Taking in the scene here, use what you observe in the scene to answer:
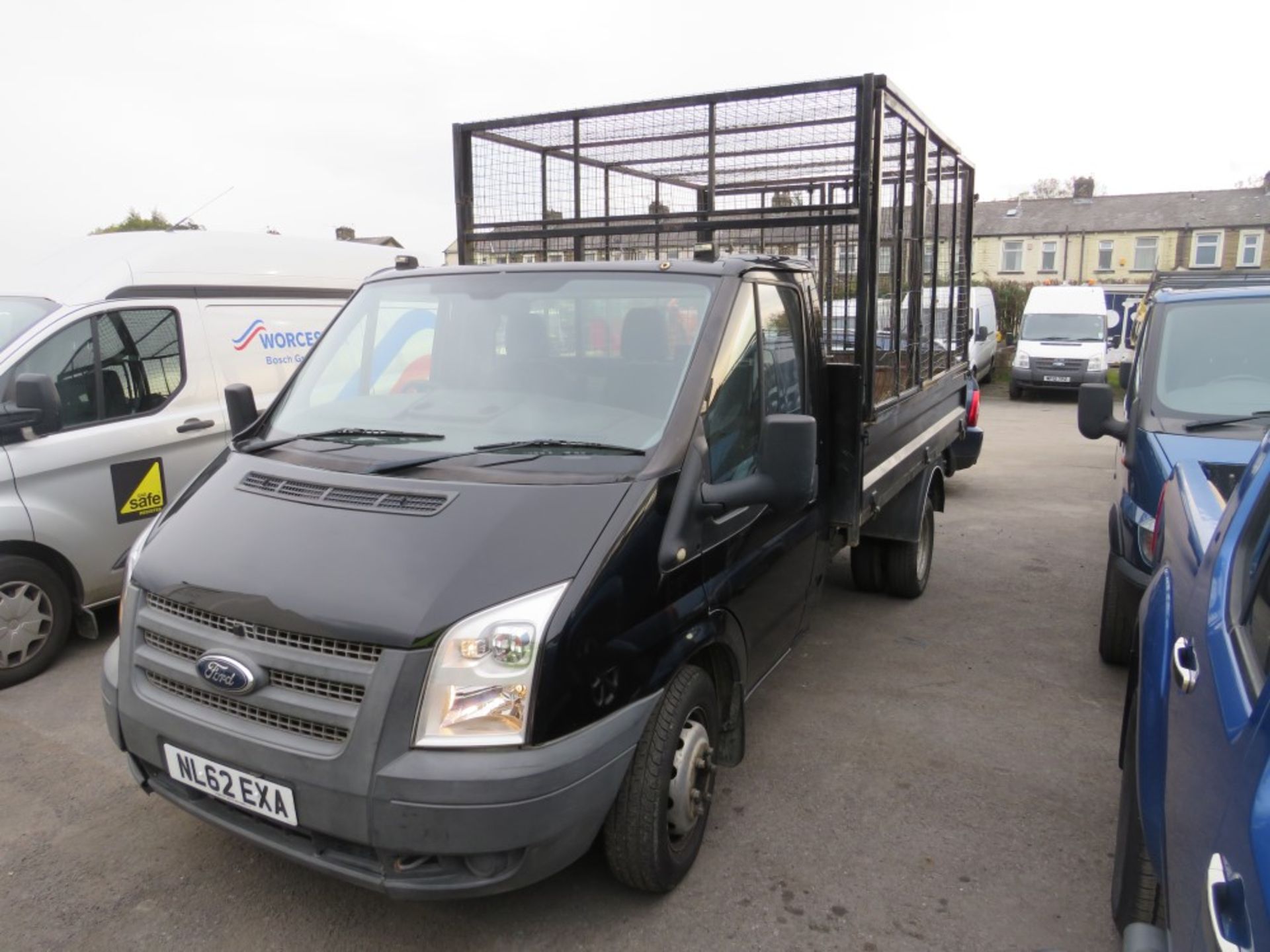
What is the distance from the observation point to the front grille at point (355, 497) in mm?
2664

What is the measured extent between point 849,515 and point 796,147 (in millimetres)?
3078

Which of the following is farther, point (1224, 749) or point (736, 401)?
point (736, 401)

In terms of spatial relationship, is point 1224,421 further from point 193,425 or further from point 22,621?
point 22,621

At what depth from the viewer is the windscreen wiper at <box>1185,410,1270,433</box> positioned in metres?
4.64

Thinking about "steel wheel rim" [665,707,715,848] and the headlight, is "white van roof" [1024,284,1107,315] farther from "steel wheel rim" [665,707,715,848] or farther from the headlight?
the headlight

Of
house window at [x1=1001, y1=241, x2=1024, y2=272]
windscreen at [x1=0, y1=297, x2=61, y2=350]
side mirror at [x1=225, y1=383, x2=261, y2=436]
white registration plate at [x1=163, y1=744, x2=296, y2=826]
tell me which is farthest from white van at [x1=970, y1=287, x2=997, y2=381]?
house window at [x1=1001, y1=241, x2=1024, y2=272]

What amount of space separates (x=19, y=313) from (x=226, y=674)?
12.8 ft

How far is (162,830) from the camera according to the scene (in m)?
3.34

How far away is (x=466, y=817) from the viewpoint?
7.47ft

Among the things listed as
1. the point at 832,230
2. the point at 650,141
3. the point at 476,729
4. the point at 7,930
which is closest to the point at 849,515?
the point at 832,230

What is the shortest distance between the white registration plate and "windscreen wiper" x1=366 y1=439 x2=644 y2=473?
0.98m

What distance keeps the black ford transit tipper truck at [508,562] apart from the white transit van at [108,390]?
5.91 ft

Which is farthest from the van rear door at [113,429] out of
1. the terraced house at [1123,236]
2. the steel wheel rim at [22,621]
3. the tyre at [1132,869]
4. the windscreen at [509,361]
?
the terraced house at [1123,236]

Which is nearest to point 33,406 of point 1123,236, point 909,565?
point 909,565
